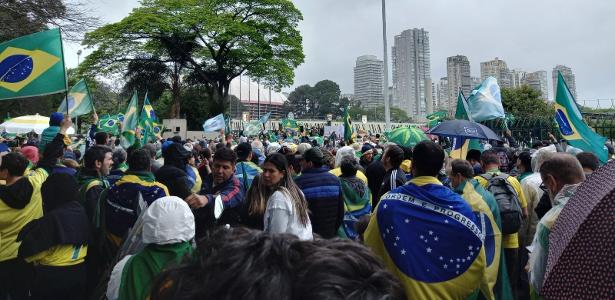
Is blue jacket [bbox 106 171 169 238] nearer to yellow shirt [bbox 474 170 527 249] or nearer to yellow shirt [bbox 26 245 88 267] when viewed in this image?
yellow shirt [bbox 26 245 88 267]

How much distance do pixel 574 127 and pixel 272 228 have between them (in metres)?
4.81

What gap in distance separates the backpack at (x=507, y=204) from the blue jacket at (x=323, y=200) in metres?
1.48

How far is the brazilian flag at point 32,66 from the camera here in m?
5.91

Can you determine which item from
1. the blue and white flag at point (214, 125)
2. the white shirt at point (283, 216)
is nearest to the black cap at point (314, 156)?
the white shirt at point (283, 216)

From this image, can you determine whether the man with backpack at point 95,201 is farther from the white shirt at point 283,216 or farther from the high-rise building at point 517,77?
the high-rise building at point 517,77

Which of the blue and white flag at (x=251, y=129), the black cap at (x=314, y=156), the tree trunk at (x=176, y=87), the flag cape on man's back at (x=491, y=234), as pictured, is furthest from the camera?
the tree trunk at (x=176, y=87)

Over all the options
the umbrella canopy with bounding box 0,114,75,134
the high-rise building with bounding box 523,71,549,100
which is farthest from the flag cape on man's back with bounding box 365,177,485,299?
the high-rise building with bounding box 523,71,549,100

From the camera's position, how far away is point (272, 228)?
3479 mm

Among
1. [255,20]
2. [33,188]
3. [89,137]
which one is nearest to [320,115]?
[255,20]

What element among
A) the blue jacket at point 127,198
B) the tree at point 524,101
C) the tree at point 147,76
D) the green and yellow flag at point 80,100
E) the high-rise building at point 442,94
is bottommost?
the blue jacket at point 127,198

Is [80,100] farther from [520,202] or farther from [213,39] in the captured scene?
[213,39]

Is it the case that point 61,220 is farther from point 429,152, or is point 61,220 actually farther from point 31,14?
point 31,14

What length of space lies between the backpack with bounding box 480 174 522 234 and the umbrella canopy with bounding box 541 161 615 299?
11.5 feet

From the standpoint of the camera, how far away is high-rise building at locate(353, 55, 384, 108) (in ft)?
418
